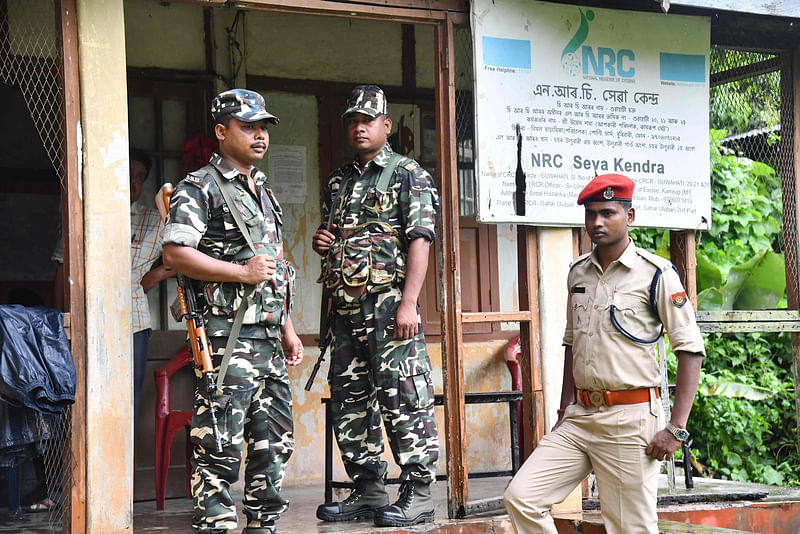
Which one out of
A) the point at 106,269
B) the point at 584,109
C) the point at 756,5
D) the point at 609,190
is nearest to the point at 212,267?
the point at 106,269

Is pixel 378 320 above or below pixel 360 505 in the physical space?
above

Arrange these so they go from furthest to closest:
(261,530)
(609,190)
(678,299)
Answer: (261,530)
(609,190)
(678,299)

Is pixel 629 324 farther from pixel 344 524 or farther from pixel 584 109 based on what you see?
pixel 584 109

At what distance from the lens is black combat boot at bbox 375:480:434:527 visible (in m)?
4.75

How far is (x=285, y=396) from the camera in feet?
14.3

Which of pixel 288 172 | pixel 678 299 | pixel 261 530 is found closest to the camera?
pixel 678 299

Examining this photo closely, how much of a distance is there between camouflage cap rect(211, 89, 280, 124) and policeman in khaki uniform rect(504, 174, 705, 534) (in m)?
1.55

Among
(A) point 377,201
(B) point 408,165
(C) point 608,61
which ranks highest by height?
(C) point 608,61

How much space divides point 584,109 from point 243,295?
254 cm

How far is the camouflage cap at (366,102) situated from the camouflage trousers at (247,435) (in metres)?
1.37

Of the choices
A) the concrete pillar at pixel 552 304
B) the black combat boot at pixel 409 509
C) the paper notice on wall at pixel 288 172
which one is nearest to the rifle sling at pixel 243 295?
the black combat boot at pixel 409 509

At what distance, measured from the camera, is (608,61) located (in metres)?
5.70

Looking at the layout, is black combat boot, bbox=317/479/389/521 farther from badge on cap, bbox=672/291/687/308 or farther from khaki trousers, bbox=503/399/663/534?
badge on cap, bbox=672/291/687/308

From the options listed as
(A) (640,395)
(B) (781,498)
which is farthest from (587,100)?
(B) (781,498)
